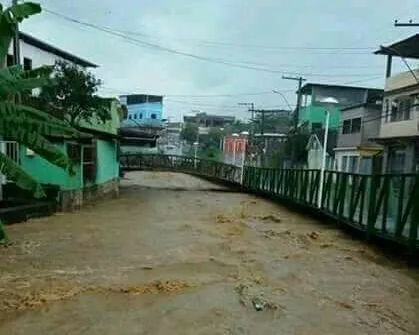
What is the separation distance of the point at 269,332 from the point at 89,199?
15.7 meters

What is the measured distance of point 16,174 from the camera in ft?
20.9

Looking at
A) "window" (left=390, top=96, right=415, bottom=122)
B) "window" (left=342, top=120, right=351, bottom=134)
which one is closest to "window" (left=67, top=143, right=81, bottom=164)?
"window" (left=390, top=96, right=415, bottom=122)

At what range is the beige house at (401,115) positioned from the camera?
26516 mm

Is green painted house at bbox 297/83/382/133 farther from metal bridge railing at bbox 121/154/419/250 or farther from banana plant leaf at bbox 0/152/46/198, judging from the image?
banana plant leaf at bbox 0/152/46/198

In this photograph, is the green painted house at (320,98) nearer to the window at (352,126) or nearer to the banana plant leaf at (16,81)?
the window at (352,126)

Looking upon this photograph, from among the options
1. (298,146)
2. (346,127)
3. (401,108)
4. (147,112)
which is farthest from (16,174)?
(147,112)

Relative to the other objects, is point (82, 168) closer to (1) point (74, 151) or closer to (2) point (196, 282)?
(1) point (74, 151)

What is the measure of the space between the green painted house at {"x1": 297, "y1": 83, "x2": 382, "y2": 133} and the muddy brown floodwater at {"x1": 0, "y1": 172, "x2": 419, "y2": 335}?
30347 millimetres

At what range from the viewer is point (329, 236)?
48.0 feet

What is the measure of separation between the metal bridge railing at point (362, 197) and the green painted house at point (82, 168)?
7.45m

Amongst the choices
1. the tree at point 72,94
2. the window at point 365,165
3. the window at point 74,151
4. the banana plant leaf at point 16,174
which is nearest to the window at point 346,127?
the window at point 365,165

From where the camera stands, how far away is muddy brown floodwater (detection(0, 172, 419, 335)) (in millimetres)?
6824

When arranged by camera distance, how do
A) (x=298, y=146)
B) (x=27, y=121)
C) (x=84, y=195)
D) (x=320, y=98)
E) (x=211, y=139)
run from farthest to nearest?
1. (x=211, y=139)
2. (x=320, y=98)
3. (x=298, y=146)
4. (x=84, y=195)
5. (x=27, y=121)

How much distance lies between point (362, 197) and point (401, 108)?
1639 centimetres
